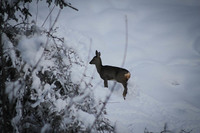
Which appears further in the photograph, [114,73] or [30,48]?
[114,73]

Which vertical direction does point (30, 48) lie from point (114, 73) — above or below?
below

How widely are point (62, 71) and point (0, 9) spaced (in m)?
0.97

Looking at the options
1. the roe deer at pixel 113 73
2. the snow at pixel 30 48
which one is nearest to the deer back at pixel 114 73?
the roe deer at pixel 113 73

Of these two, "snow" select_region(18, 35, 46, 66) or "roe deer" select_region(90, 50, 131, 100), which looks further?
"roe deer" select_region(90, 50, 131, 100)

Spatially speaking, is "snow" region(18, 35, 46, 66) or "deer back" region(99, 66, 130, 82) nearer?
"snow" region(18, 35, 46, 66)

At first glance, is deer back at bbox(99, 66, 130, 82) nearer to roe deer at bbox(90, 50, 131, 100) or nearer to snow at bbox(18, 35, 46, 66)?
roe deer at bbox(90, 50, 131, 100)

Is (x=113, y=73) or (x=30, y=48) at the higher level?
(x=113, y=73)

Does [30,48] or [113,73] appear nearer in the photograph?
[30,48]

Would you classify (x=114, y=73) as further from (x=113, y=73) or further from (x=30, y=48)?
(x=30, y=48)

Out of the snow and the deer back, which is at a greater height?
the deer back

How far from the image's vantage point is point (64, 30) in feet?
26.1

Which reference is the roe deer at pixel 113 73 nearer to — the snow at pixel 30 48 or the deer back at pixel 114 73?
the deer back at pixel 114 73

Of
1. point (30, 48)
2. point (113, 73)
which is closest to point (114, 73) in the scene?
point (113, 73)

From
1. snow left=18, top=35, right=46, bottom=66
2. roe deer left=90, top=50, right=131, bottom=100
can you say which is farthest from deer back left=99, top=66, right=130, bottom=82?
snow left=18, top=35, right=46, bottom=66
